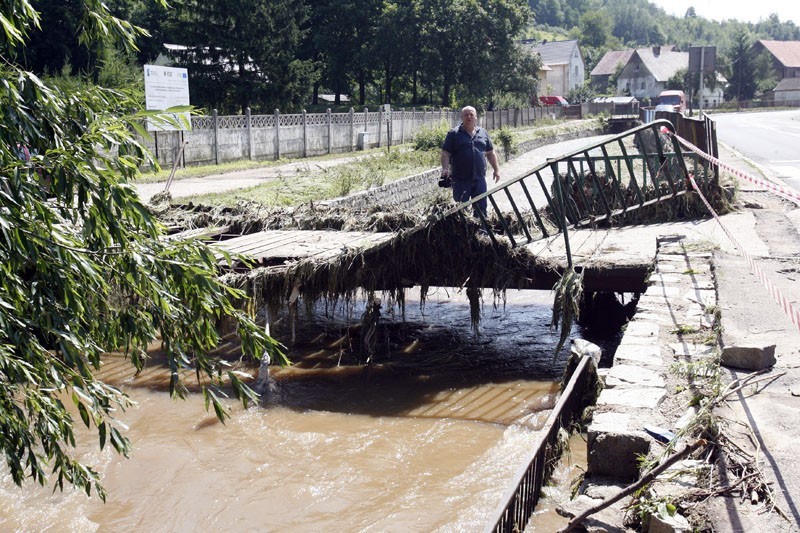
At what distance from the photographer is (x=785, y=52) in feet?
348

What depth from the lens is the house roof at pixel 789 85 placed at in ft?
308

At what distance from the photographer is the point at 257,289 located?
314 inches

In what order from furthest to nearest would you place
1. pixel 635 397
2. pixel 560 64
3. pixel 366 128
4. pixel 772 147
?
pixel 560 64 → pixel 366 128 → pixel 772 147 → pixel 635 397

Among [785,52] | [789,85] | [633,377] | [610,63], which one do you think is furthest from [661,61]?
[633,377]

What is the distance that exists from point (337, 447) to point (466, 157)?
4.40 m

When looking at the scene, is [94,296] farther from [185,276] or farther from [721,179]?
[721,179]

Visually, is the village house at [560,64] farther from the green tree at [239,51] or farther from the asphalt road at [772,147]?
the green tree at [239,51]

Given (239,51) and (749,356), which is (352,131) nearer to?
(239,51)

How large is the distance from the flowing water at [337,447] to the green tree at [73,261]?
1803 mm

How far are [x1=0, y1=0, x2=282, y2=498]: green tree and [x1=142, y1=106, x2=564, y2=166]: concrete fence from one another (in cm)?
1216

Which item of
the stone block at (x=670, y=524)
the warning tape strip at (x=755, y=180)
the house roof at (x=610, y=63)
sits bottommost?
the stone block at (x=670, y=524)

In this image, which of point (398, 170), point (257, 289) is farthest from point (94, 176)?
point (398, 170)

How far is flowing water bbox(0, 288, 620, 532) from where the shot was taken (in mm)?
5777

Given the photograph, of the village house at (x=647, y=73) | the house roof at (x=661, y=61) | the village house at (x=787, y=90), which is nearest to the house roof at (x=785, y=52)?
the village house at (x=787, y=90)
